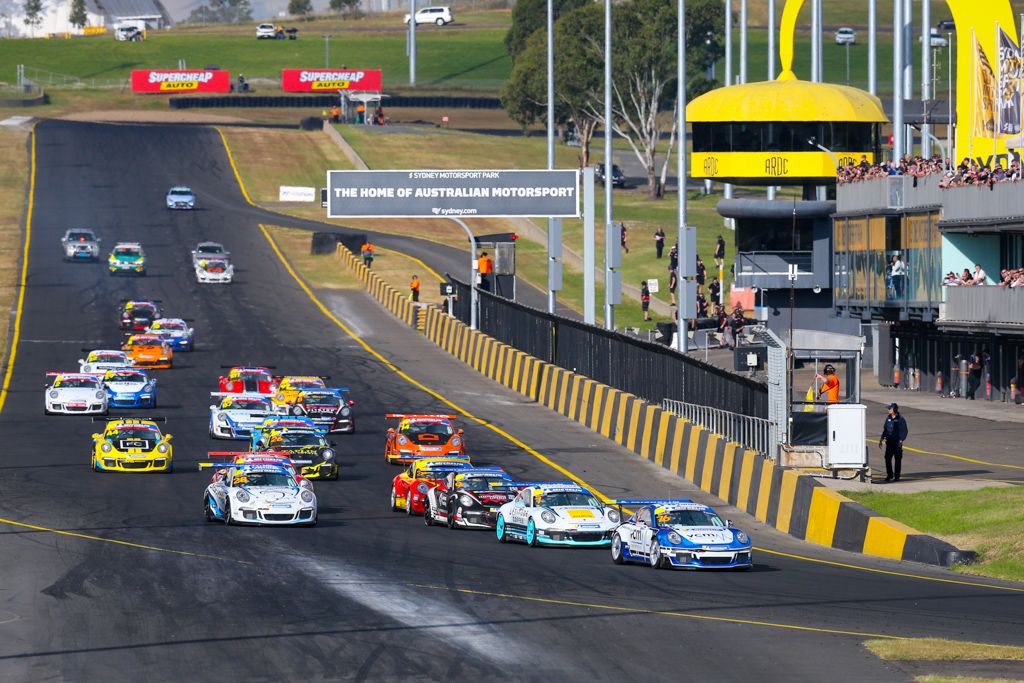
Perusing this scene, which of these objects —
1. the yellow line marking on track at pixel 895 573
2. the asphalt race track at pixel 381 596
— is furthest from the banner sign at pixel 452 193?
the yellow line marking on track at pixel 895 573

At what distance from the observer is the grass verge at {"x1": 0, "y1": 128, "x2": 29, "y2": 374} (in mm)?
76688

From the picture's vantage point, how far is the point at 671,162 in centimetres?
13638

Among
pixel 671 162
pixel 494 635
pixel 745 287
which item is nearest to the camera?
pixel 494 635

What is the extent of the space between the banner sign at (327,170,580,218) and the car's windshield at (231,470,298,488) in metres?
33.1

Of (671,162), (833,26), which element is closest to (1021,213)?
(671,162)

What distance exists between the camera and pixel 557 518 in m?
28.3

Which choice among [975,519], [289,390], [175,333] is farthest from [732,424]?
[175,333]

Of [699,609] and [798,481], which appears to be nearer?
[699,609]

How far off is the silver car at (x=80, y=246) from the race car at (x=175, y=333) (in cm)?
2370

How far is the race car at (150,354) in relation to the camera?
196 ft

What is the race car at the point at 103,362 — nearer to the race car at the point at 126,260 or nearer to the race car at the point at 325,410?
the race car at the point at 325,410

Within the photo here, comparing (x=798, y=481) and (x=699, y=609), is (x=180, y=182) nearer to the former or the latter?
(x=798, y=481)

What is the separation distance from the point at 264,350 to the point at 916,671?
48.4 metres

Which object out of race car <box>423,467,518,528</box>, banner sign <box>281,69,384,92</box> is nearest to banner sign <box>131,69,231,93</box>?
banner sign <box>281,69,384,92</box>
